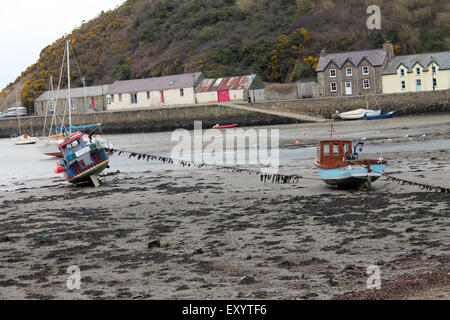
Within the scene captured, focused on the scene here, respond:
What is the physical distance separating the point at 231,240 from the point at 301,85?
175ft

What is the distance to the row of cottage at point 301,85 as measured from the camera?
55781 millimetres

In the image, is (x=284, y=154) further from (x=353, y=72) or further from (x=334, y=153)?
(x=353, y=72)

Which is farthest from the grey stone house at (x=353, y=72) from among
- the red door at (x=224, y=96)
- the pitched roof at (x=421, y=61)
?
the red door at (x=224, y=96)

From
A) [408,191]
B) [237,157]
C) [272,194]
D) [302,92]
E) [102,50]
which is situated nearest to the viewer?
[408,191]

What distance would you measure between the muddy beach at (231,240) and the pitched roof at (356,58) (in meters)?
39.7

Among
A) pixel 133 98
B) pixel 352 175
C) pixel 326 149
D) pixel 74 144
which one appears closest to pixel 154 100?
pixel 133 98

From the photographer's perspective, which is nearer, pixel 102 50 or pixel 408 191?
pixel 408 191

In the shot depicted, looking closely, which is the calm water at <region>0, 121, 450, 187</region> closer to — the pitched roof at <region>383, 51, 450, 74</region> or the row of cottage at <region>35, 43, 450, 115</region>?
the pitched roof at <region>383, 51, 450, 74</region>

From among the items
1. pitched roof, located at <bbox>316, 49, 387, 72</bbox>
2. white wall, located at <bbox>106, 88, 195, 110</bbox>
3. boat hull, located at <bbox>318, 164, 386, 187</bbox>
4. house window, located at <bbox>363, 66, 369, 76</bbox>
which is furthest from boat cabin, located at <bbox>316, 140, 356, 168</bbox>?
white wall, located at <bbox>106, 88, 195, 110</bbox>

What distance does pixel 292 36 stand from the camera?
244 feet

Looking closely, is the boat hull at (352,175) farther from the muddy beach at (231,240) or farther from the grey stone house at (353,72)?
the grey stone house at (353,72)
